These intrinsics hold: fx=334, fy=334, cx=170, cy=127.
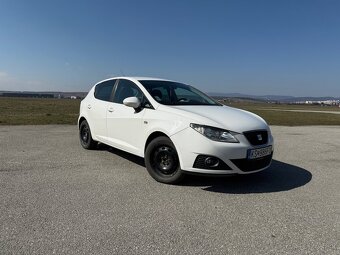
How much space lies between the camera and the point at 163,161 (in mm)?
5199

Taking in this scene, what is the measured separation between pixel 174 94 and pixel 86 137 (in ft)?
9.40

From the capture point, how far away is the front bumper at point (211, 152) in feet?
15.2

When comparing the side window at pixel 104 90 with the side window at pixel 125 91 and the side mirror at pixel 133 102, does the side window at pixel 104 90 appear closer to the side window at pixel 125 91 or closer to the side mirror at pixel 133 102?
the side window at pixel 125 91

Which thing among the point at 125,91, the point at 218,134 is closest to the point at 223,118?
the point at 218,134

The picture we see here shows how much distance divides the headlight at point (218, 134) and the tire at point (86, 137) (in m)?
3.68

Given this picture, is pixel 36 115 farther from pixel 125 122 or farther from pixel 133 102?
pixel 133 102

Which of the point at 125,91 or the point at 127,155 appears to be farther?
the point at 127,155

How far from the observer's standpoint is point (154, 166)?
532 centimetres

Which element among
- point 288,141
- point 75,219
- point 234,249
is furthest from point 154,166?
point 288,141

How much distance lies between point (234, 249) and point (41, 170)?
12.9 ft

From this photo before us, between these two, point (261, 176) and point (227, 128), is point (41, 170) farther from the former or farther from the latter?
point (261, 176)

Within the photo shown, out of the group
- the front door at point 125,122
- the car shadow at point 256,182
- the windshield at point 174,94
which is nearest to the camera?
the car shadow at point 256,182

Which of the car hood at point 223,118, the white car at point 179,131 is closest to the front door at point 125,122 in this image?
the white car at point 179,131

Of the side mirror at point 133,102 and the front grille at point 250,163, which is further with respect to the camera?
the side mirror at point 133,102
